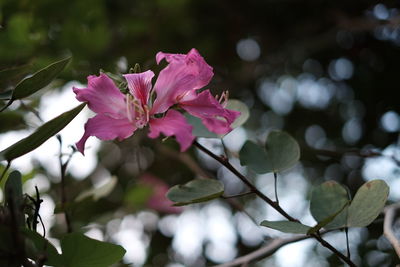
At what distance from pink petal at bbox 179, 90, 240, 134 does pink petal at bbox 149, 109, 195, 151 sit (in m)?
0.03

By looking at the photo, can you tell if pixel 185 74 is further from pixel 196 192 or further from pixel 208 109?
pixel 196 192

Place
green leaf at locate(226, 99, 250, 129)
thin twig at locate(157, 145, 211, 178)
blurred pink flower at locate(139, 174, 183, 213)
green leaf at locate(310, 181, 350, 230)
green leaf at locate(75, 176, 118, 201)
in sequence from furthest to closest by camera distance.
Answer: blurred pink flower at locate(139, 174, 183, 213), thin twig at locate(157, 145, 211, 178), green leaf at locate(75, 176, 118, 201), green leaf at locate(226, 99, 250, 129), green leaf at locate(310, 181, 350, 230)

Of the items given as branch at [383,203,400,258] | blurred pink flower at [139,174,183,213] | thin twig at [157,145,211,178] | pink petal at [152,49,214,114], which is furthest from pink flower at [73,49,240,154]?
blurred pink flower at [139,174,183,213]

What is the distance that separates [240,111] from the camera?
78cm

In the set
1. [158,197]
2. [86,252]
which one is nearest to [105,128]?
[86,252]

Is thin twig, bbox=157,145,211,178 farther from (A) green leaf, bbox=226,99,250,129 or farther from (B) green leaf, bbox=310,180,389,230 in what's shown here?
(B) green leaf, bbox=310,180,389,230

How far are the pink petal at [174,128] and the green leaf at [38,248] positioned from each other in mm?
160

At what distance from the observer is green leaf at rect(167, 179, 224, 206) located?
0.63 metres

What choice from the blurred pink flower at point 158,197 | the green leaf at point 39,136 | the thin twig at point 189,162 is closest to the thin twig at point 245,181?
the green leaf at point 39,136

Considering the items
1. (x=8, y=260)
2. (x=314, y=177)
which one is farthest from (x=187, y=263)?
(x=8, y=260)

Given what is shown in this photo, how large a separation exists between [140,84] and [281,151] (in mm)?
228

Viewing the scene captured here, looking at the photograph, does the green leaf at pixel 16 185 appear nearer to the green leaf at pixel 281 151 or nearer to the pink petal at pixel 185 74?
the pink petal at pixel 185 74

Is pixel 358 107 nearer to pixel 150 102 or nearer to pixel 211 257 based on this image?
pixel 211 257

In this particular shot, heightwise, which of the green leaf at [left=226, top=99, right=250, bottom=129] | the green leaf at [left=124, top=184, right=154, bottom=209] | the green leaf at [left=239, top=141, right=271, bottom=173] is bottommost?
the green leaf at [left=124, top=184, right=154, bottom=209]
